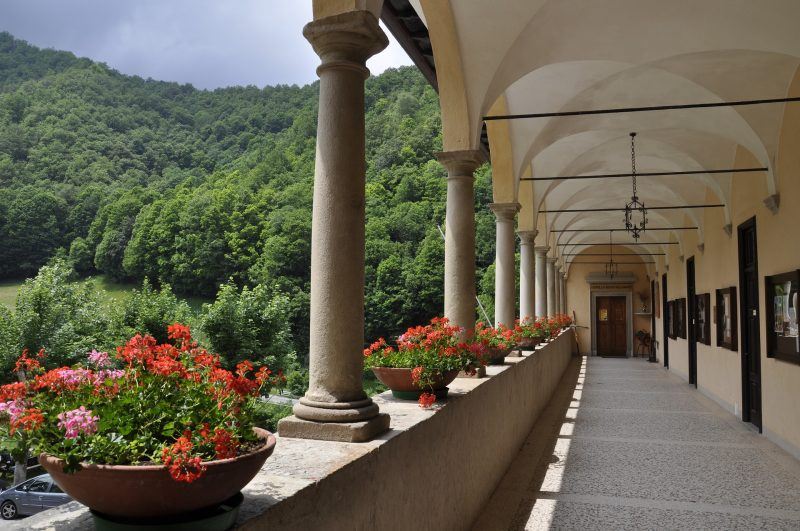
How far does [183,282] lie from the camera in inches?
1738

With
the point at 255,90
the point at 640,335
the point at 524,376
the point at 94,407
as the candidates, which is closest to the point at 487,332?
the point at 524,376

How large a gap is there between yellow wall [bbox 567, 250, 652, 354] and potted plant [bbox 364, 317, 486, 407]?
22752mm

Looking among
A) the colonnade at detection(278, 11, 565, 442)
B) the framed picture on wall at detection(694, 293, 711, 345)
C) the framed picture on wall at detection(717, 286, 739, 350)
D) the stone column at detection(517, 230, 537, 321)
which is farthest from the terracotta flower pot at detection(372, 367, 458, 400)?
the framed picture on wall at detection(694, 293, 711, 345)

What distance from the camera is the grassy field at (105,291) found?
3944 cm

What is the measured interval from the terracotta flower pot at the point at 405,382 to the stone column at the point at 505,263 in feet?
15.8

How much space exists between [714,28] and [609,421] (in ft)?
18.4

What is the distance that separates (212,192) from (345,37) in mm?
36897

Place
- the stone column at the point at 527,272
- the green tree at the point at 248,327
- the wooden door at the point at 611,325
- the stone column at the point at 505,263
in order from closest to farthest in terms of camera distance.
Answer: the stone column at the point at 505,263 < the stone column at the point at 527,272 < the wooden door at the point at 611,325 < the green tree at the point at 248,327

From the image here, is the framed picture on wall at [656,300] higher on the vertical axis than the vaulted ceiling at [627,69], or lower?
lower

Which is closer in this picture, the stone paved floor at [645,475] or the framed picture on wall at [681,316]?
the stone paved floor at [645,475]

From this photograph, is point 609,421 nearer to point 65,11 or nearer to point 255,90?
point 255,90

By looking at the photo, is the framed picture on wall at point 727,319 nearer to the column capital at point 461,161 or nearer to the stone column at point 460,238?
the stone column at point 460,238

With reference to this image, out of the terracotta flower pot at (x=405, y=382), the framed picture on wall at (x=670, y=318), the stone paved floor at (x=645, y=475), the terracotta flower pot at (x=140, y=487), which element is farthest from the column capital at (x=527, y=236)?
the terracotta flower pot at (x=140, y=487)

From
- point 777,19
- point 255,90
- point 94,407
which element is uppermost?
point 255,90
